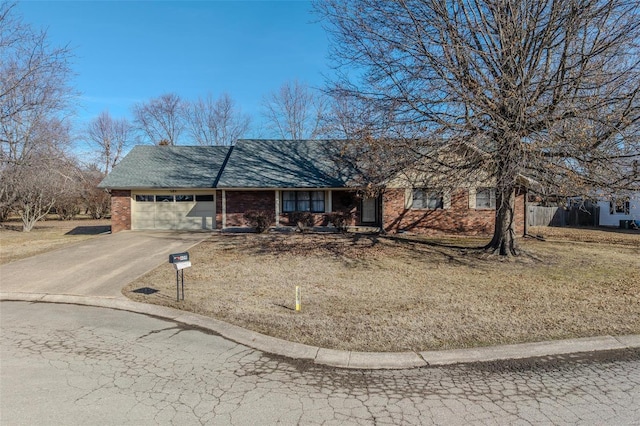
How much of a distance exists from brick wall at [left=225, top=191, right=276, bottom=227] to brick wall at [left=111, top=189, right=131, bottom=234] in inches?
221

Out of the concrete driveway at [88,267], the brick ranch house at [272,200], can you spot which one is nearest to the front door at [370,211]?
the brick ranch house at [272,200]

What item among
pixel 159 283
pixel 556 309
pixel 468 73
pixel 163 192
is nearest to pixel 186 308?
pixel 159 283

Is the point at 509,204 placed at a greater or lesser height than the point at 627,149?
lesser

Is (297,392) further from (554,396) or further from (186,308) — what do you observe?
(186,308)

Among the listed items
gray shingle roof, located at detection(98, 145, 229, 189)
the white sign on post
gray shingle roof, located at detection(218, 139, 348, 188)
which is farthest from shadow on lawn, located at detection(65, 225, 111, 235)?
the white sign on post

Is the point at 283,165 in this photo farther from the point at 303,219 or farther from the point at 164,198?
the point at 164,198

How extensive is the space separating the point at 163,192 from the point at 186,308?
602 inches

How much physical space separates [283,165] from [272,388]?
17.9 m

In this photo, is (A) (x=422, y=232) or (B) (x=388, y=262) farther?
(A) (x=422, y=232)

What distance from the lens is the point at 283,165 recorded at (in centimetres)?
2092

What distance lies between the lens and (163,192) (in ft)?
66.1

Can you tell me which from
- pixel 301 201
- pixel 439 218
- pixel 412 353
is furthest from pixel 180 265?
pixel 439 218

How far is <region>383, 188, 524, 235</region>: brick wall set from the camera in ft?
59.2

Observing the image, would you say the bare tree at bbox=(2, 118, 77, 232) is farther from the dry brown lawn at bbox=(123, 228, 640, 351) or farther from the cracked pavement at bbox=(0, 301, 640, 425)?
the cracked pavement at bbox=(0, 301, 640, 425)
